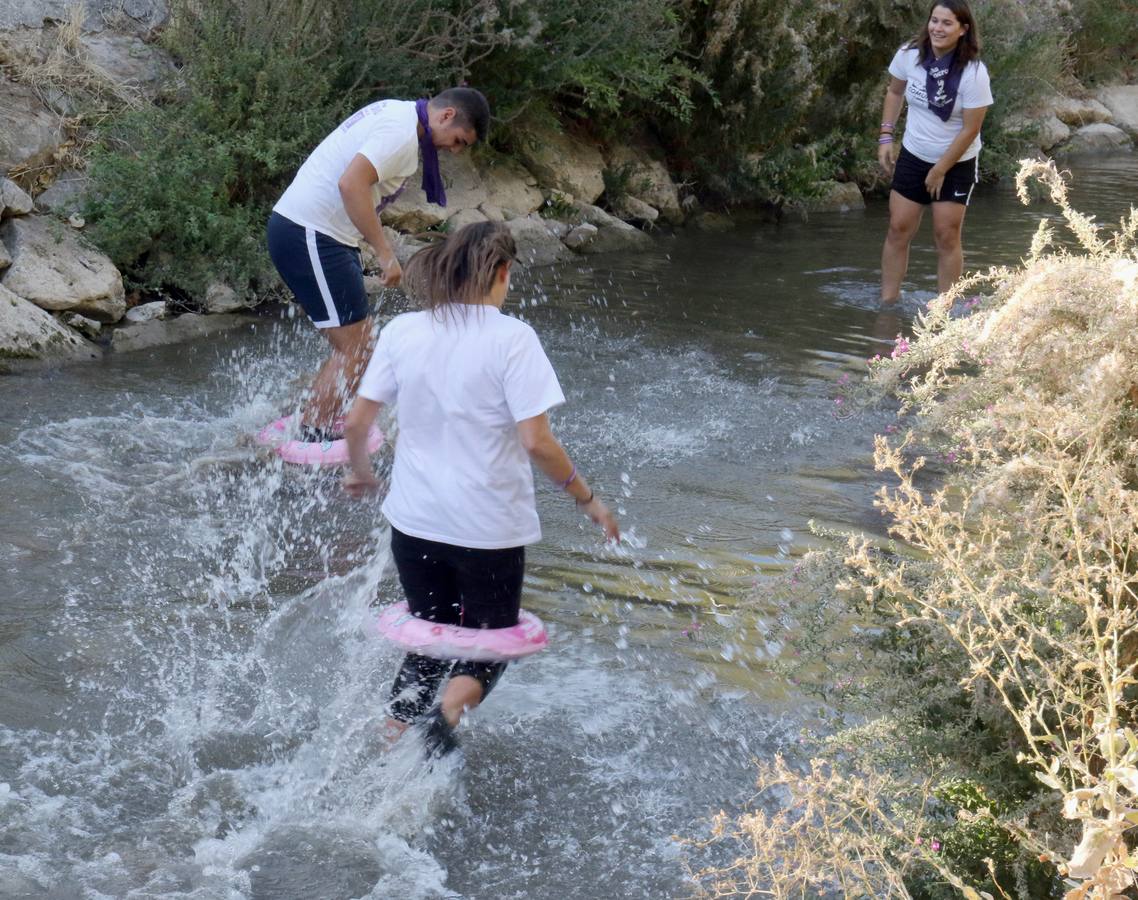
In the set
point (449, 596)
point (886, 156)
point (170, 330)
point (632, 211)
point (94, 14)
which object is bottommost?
point (170, 330)

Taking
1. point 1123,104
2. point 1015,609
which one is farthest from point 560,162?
point 1123,104

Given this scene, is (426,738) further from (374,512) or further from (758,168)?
(758,168)

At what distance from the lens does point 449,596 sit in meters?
3.67

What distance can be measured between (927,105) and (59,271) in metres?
5.37

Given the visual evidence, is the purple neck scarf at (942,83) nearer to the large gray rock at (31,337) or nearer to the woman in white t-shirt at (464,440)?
the woman in white t-shirt at (464,440)

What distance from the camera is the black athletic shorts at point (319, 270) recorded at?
5.76 metres

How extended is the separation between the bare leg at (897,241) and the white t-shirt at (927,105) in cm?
38

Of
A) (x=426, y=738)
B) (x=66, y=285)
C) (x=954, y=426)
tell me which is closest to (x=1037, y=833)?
(x=954, y=426)

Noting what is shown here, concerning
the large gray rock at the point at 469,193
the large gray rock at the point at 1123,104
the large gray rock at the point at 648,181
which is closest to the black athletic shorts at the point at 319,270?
the large gray rock at the point at 469,193

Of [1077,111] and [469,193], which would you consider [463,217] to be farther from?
[1077,111]

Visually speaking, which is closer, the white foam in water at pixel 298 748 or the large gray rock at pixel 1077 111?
the white foam in water at pixel 298 748

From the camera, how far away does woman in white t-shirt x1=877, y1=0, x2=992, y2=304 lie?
7707 millimetres

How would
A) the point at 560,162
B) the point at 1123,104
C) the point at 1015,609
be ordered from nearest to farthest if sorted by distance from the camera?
1. the point at 1015,609
2. the point at 560,162
3. the point at 1123,104

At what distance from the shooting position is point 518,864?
342 cm
